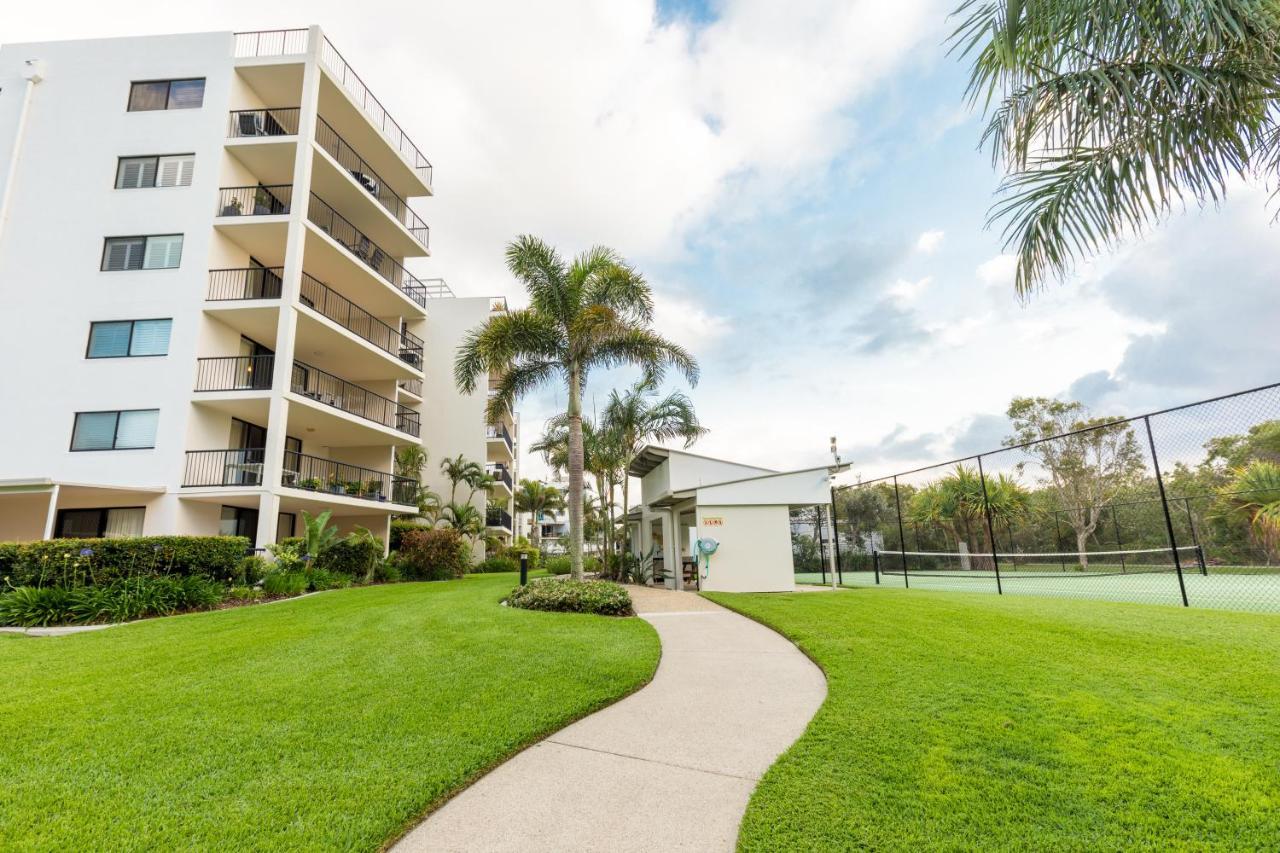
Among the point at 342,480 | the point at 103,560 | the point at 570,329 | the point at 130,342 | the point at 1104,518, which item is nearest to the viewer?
the point at 103,560

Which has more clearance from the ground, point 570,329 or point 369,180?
point 369,180

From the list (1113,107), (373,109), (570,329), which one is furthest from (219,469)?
(1113,107)

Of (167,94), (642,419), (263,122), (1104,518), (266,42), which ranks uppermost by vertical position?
(266,42)

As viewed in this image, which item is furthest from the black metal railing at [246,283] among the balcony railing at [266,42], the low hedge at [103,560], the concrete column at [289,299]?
the low hedge at [103,560]

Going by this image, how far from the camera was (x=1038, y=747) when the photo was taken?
3.62m

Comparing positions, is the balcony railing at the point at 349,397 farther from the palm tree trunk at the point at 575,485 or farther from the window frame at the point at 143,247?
the palm tree trunk at the point at 575,485

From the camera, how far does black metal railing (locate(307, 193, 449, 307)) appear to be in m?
20.5

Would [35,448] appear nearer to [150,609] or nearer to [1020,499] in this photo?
[150,609]

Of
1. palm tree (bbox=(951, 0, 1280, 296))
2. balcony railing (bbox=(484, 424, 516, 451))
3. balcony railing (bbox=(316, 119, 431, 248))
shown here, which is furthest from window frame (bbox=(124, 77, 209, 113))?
palm tree (bbox=(951, 0, 1280, 296))

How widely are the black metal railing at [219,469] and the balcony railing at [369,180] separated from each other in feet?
34.6

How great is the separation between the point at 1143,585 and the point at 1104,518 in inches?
265

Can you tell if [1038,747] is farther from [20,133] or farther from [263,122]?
[20,133]

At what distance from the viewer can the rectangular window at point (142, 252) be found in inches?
650

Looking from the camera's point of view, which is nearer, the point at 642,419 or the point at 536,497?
the point at 642,419
